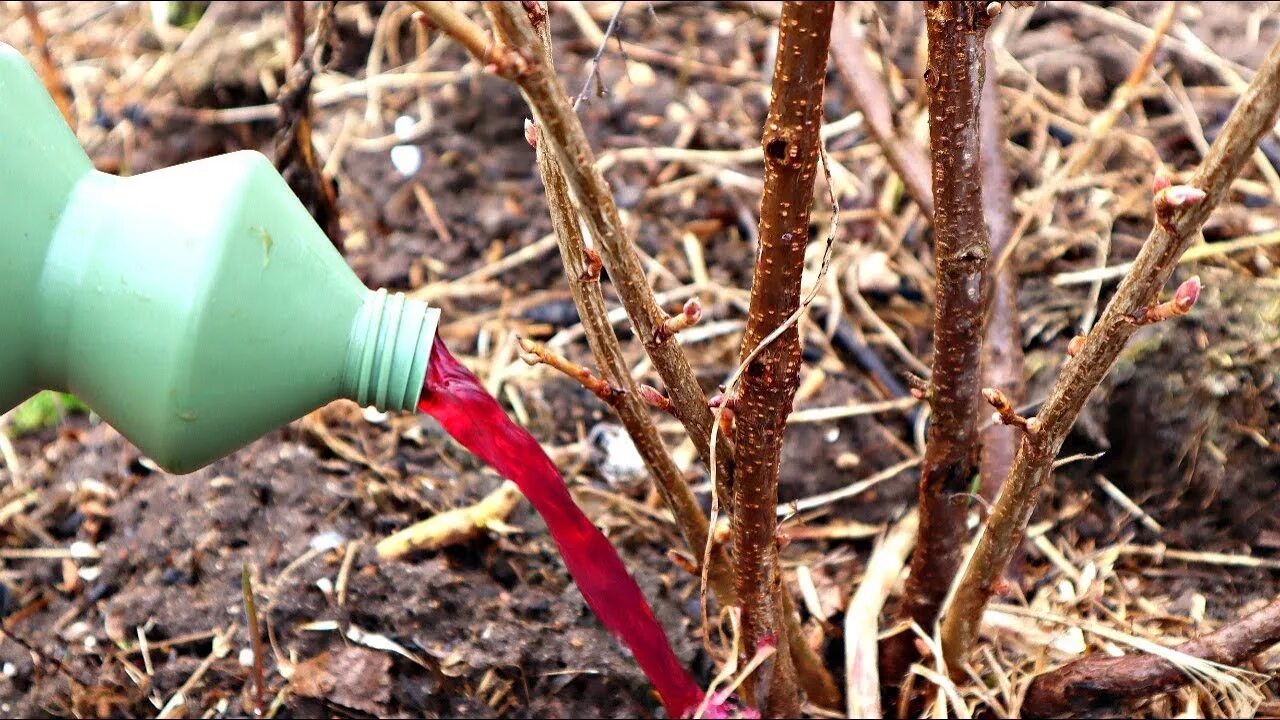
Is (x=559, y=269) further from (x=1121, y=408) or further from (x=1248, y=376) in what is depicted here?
(x=1248, y=376)

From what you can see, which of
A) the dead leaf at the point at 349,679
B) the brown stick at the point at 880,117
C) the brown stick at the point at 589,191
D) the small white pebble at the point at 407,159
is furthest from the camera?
the small white pebble at the point at 407,159

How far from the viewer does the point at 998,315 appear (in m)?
1.47

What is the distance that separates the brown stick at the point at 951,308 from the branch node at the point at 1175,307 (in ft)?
0.61

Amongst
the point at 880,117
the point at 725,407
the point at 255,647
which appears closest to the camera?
the point at 725,407

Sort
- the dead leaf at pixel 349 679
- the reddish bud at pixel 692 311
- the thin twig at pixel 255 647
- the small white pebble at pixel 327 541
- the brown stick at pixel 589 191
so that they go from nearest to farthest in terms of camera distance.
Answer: the brown stick at pixel 589 191, the reddish bud at pixel 692 311, the thin twig at pixel 255 647, the dead leaf at pixel 349 679, the small white pebble at pixel 327 541

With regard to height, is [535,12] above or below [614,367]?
above

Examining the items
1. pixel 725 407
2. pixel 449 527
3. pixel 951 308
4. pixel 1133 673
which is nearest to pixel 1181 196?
pixel 951 308

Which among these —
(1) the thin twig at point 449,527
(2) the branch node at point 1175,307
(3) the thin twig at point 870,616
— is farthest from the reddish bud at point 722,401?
(1) the thin twig at point 449,527

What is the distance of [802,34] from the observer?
2.43 feet

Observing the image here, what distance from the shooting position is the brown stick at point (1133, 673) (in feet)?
3.55

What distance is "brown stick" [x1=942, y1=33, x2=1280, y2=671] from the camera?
759 millimetres

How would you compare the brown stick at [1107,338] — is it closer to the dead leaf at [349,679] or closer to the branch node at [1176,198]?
the branch node at [1176,198]

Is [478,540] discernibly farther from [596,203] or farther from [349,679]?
[596,203]

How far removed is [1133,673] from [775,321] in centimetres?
56
